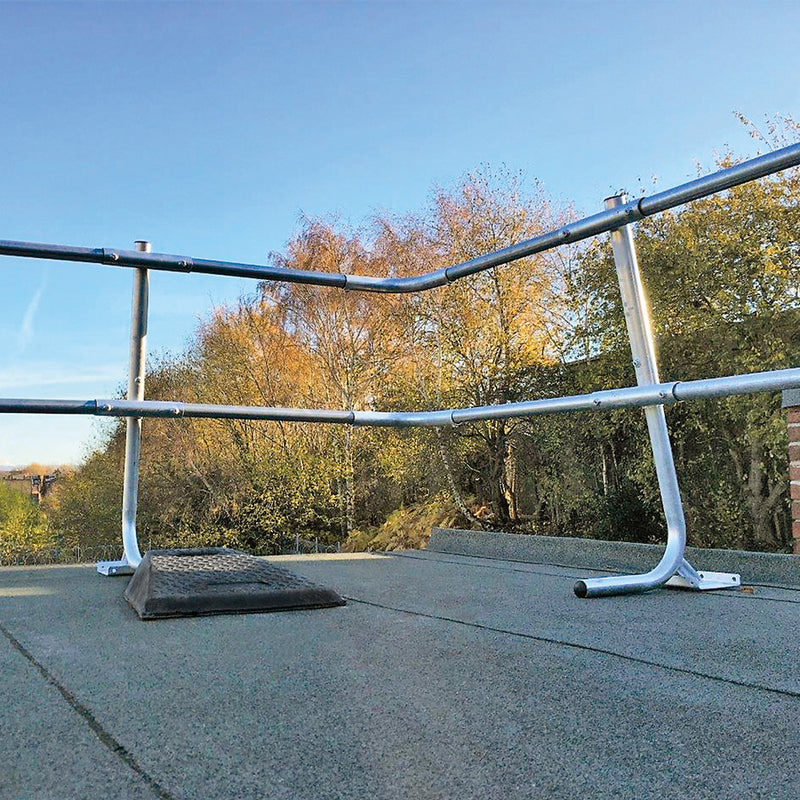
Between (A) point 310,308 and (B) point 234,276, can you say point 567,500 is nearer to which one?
(B) point 234,276


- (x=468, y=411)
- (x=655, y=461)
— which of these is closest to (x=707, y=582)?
(x=655, y=461)

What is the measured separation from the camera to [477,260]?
5.84 feet

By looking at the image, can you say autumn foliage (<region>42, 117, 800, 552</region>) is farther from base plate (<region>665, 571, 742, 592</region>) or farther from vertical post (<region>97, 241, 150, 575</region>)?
vertical post (<region>97, 241, 150, 575</region>)

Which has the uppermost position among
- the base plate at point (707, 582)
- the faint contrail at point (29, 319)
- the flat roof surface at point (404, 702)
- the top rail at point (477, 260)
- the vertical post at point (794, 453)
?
the faint contrail at point (29, 319)

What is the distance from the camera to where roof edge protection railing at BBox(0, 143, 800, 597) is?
4.62ft

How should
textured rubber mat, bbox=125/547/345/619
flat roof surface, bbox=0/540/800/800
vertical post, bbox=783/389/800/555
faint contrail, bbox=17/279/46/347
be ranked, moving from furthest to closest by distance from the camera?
1. faint contrail, bbox=17/279/46/347
2. vertical post, bbox=783/389/800/555
3. textured rubber mat, bbox=125/547/345/619
4. flat roof surface, bbox=0/540/800/800

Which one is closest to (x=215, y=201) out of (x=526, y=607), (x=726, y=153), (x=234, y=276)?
(x=726, y=153)

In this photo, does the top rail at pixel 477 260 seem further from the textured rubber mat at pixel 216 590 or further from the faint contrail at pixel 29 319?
the faint contrail at pixel 29 319

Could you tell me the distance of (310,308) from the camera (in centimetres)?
1073

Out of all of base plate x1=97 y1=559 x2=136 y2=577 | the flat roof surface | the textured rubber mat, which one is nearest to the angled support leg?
the flat roof surface

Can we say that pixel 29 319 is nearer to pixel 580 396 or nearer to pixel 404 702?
pixel 580 396

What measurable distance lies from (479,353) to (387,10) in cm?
306

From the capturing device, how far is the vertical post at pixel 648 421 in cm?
150

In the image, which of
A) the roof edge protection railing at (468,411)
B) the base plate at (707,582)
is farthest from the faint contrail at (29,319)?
the base plate at (707,582)
